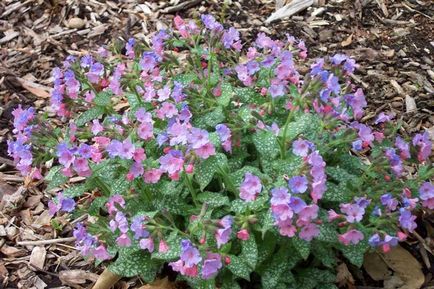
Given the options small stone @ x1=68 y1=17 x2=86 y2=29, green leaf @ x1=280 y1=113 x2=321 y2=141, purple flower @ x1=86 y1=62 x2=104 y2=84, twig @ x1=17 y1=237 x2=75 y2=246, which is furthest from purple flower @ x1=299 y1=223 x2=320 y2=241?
small stone @ x1=68 y1=17 x2=86 y2=29

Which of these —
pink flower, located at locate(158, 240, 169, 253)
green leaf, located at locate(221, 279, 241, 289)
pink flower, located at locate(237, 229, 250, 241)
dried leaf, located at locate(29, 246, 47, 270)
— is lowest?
dried leaf, located at locate(29, 246, 47, 270)

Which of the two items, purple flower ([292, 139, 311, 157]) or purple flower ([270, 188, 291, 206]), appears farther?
purple flower ([292, 139, 311, 157])

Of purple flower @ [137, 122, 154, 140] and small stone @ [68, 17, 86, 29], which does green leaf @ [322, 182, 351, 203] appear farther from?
small stone @ [68, 17, 86, 29]

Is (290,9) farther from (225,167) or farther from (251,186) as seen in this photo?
(251,186)

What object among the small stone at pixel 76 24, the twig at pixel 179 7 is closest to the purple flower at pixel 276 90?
the twig at pixel 179 7

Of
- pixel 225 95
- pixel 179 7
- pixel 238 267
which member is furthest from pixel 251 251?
pixel 179 7
